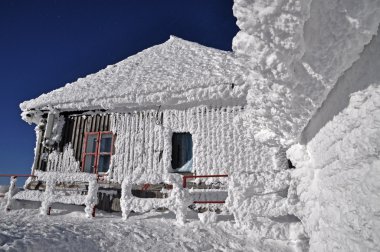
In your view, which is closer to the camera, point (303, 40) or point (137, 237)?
point (303, 40)

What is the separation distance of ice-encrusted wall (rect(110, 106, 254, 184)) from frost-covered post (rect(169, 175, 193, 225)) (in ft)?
9.23

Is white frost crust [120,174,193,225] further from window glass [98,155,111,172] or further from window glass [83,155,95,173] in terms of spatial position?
window glass [83,155,95,173]

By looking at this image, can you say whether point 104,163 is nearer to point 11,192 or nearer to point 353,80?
point 11,192

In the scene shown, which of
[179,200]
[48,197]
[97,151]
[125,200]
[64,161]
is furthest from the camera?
[64,161]

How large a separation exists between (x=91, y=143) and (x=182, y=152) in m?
3.41

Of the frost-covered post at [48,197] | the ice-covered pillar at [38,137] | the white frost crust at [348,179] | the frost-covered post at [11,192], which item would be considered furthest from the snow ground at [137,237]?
the ice-covered pillar at [38,137]

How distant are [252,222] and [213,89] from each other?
440 centimetres

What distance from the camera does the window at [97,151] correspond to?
29.4 ft

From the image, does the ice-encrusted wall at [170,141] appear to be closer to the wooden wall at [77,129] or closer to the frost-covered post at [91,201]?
the wooden wall at [77,129]

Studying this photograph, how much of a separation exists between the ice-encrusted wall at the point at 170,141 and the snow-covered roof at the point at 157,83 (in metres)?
Answer: 0.49

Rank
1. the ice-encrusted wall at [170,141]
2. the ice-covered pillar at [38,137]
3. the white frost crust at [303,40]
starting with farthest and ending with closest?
the ice-covered pillar at [38,137], the ice-encrusted wall at [170,141], the white frost crust at [303,40]

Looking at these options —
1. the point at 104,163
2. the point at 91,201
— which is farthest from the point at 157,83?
the point at 91,201

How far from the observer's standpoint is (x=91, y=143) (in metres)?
9.23

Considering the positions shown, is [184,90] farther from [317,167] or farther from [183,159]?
[317,167]
